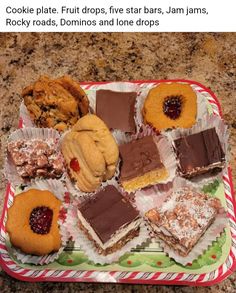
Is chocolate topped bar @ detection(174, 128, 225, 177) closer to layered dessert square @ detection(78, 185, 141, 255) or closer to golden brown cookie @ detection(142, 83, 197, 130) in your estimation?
golden brown cookie @ detection(142, 83, 197, 130)

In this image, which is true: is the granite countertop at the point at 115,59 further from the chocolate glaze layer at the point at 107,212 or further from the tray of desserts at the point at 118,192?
the chocolate glaze layer at the point at 107,212

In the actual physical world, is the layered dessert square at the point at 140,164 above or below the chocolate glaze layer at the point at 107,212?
above

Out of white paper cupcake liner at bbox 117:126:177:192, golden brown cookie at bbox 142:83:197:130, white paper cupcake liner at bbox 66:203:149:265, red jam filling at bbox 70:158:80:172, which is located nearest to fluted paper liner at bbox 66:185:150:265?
white paper cupcake liner at bbox 66:203:149:265

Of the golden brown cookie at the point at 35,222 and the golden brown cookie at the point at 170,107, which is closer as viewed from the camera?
the golden brown cookie at the point at 35,222

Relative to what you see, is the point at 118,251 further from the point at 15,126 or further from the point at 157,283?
the point at 15,126

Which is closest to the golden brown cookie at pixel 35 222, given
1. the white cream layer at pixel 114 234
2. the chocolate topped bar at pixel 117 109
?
the white cream layer at pixel 114 234
